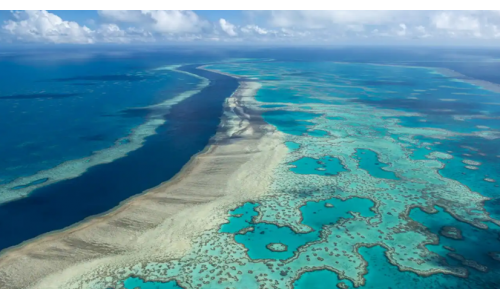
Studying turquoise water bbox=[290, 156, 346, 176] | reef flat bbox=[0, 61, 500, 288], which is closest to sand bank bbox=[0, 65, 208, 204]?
reef flat bbox=[0, 61, 500, 288]

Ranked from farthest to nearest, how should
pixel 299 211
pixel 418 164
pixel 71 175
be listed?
pixel 418 164 → pixel 71 175 → pixel 299 211

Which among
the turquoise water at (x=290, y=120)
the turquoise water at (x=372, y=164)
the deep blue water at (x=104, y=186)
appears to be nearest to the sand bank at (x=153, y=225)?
the deep blue water at (x=104, y=186)

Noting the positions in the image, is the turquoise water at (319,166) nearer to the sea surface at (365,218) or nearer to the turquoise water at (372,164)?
the sea surface at (365,218)

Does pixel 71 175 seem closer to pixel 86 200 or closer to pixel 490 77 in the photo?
pixel 86 200

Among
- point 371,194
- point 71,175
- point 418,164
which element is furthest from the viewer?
point 418,164

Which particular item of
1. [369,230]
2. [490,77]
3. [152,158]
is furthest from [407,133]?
[490,77]
